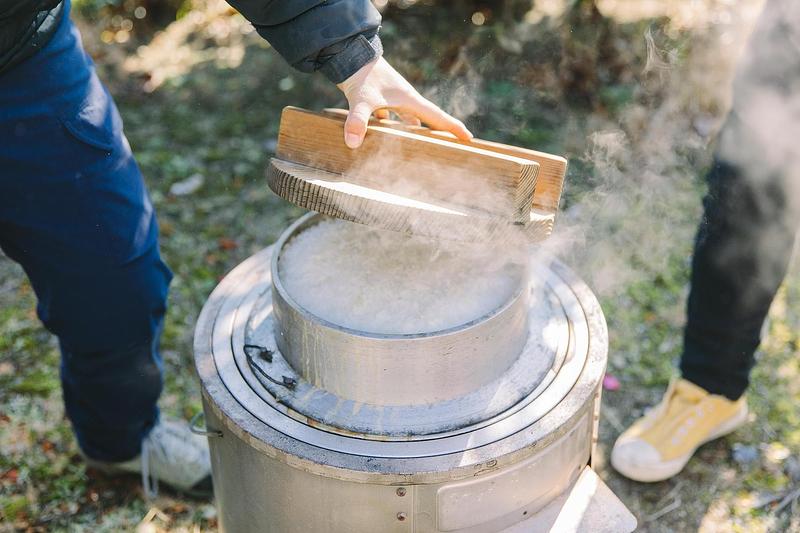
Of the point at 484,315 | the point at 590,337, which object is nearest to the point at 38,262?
the point at 484,315

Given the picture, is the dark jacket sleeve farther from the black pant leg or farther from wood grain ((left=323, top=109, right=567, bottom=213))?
the black pant leg

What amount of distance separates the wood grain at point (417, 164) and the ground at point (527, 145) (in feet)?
3.19

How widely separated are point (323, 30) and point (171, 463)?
178 centimetres

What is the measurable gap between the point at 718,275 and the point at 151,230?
2.01 metres

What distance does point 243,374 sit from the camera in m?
2.06

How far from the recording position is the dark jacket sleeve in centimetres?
198

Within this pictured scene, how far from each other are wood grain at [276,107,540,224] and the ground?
972mm

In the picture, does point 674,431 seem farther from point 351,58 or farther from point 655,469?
point 351,58

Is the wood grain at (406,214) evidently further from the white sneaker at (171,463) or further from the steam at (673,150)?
the white sneaker at (171,463)

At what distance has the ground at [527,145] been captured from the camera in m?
3.05

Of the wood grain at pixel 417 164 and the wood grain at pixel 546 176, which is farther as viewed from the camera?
the wood grain at pixel 546 176

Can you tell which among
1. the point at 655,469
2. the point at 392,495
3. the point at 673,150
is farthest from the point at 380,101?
the point at 673,150

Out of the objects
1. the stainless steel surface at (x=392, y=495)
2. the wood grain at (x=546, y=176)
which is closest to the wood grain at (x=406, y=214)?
the wood grain at (x=546, y=176)

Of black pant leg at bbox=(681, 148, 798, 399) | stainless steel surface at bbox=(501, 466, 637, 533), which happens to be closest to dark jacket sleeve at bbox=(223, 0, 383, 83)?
stainless steel surface at bbox=(501, 466, 637, 533)
